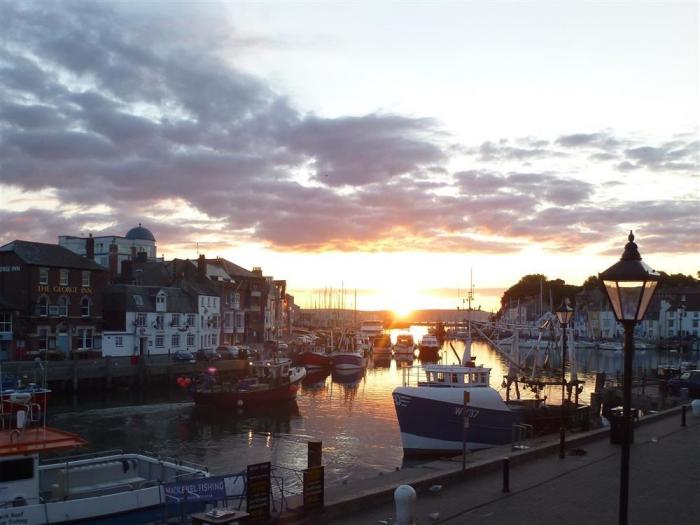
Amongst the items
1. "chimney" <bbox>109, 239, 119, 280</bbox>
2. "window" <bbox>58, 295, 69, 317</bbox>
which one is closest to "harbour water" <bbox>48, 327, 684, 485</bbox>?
"window" <bbox>58, 295, 69, 317</bbox>

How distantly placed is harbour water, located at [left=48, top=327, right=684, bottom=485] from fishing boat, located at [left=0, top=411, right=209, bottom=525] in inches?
403

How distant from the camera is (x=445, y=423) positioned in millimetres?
37188

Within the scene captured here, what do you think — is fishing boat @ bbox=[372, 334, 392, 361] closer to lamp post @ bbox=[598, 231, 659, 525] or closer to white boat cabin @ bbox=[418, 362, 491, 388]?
white boat cabin @ bbox=[418, 362, 491, 388]

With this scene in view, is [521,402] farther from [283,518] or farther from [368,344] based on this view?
[368,344]

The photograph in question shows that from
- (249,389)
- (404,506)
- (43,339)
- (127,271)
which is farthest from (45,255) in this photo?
(404,506)

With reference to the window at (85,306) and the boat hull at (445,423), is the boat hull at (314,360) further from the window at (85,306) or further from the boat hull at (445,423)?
the boat hull at (445,423)

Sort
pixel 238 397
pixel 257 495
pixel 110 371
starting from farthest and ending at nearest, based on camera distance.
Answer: pixel 110 371, pixel 238 397, pixel 257 495

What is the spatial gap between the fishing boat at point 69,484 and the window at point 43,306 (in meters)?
51.1

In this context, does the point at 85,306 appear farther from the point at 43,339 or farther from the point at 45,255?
the point at 45,255

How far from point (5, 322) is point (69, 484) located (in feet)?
167

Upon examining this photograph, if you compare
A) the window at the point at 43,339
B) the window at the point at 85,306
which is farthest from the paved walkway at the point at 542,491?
the window at the point at 85,306

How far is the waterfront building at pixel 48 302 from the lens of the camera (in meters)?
69.4

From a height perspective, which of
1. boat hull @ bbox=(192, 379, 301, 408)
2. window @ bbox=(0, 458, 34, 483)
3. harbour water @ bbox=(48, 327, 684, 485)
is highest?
window @ bbox=(0, 458, 34, 483)

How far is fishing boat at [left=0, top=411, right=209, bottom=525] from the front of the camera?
20.0m
